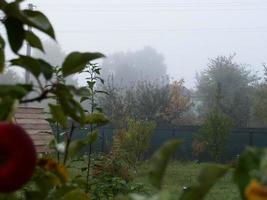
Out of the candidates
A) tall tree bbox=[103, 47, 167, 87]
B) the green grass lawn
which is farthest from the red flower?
tall tree bbox=[103, 47, 167, 87]

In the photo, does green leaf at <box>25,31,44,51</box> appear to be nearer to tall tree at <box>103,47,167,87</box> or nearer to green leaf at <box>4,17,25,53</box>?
green leaf at <box>4,17,25,53</box>

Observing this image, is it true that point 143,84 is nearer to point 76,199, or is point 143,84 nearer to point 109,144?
point 109,144

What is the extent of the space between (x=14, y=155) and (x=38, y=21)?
0.28 meters

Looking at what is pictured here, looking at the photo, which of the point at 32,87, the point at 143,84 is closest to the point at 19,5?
the point at 32,87

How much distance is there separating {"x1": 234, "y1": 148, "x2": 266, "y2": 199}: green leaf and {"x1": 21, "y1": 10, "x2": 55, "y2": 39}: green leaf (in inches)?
14.8

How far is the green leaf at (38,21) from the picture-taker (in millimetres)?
791

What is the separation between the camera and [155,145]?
663 inches

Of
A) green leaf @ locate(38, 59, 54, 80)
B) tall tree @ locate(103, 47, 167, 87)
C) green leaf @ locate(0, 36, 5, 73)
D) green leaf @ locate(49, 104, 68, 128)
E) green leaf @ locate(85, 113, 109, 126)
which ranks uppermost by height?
tall tree @ locate(103, 47, 167, 87)

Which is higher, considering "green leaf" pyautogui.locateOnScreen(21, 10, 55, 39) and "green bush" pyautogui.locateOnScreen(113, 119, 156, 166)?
"green leaf" pyautogui.locateOnScreen(21, 10, 55, 39)

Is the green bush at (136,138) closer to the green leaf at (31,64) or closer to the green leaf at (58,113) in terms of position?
the green leaf at (58,113)

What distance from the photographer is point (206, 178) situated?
2.10 feet

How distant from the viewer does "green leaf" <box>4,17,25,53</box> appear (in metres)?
0.80

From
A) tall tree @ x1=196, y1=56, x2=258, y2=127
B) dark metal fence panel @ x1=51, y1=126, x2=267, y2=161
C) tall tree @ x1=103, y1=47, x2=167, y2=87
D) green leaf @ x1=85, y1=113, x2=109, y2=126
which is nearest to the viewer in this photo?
green leaf @ x1=85, y1=113, x2=109, y2=126

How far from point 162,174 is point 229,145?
15751 mm
